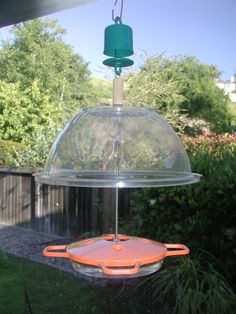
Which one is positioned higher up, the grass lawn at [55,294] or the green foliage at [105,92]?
the green foliage at [105,92]

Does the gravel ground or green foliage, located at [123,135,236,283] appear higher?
green foliage, located at [123,135,236,283]

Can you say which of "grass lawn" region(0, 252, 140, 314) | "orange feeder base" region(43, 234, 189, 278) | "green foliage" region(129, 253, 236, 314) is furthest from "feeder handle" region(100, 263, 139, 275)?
"grass lawn" region(0, 252, 140, 314)

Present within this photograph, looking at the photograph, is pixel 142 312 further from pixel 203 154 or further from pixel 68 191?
pixel 68 191

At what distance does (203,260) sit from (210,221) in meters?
0.33

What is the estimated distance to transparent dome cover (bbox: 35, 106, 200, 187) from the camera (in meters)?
1.75

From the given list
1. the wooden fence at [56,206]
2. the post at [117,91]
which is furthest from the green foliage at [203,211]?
the post at [117,91]

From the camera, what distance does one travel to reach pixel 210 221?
362 centimetres

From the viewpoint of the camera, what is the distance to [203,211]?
3652 millimetres

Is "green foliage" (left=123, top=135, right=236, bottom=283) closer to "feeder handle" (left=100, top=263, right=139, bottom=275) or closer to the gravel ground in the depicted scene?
the gravel ground

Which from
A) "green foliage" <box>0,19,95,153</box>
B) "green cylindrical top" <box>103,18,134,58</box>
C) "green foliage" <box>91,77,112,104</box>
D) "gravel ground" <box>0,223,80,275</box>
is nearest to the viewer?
"green cylindrical top" <box>103,18,134,58</box>

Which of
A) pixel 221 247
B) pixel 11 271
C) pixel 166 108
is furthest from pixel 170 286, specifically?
pixel 166 108

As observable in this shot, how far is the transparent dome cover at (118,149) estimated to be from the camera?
5.73 feet

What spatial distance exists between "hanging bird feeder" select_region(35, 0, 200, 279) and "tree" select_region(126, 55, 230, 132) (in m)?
8.67

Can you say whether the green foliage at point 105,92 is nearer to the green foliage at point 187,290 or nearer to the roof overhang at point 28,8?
the green foliage at point 187,290
